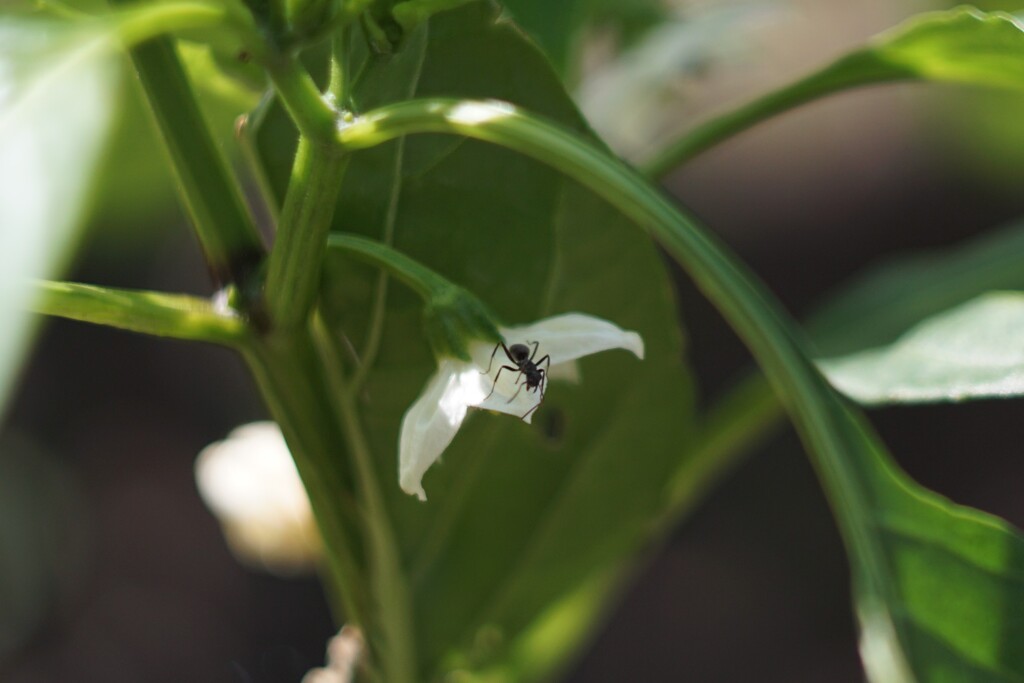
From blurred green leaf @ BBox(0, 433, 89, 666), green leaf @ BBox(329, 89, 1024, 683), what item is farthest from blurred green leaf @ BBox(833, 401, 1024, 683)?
blurred green leaf @ BBox(0, 433, 89, 666)

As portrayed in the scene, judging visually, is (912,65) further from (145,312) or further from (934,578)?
(145,312)

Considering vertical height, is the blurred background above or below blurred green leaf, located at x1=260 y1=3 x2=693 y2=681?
above

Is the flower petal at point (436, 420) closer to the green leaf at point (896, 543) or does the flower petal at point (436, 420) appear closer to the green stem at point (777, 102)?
the green leaf at point (896, 543)

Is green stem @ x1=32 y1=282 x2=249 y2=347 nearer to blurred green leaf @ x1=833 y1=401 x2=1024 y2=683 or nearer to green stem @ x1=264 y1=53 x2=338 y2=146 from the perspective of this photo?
green stem @ x1=264 y1=53 x2=338 y2=146

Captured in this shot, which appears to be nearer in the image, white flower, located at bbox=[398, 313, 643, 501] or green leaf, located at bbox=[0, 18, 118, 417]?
green leaf, located at bbox=[0, 18, 118, 417]

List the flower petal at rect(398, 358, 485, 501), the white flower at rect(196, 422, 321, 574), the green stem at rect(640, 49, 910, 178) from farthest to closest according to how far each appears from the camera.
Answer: the white flower at rect(196, 422, 321, 574) → the green stem at rect(640, 49, 910, 178) → the flower petal at rect(398, 358, 485, 501)

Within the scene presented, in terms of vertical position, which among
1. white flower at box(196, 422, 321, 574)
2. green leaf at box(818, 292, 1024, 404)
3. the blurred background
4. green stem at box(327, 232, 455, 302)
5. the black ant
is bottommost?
green leaf at box(818, 292, 1024, 404)
